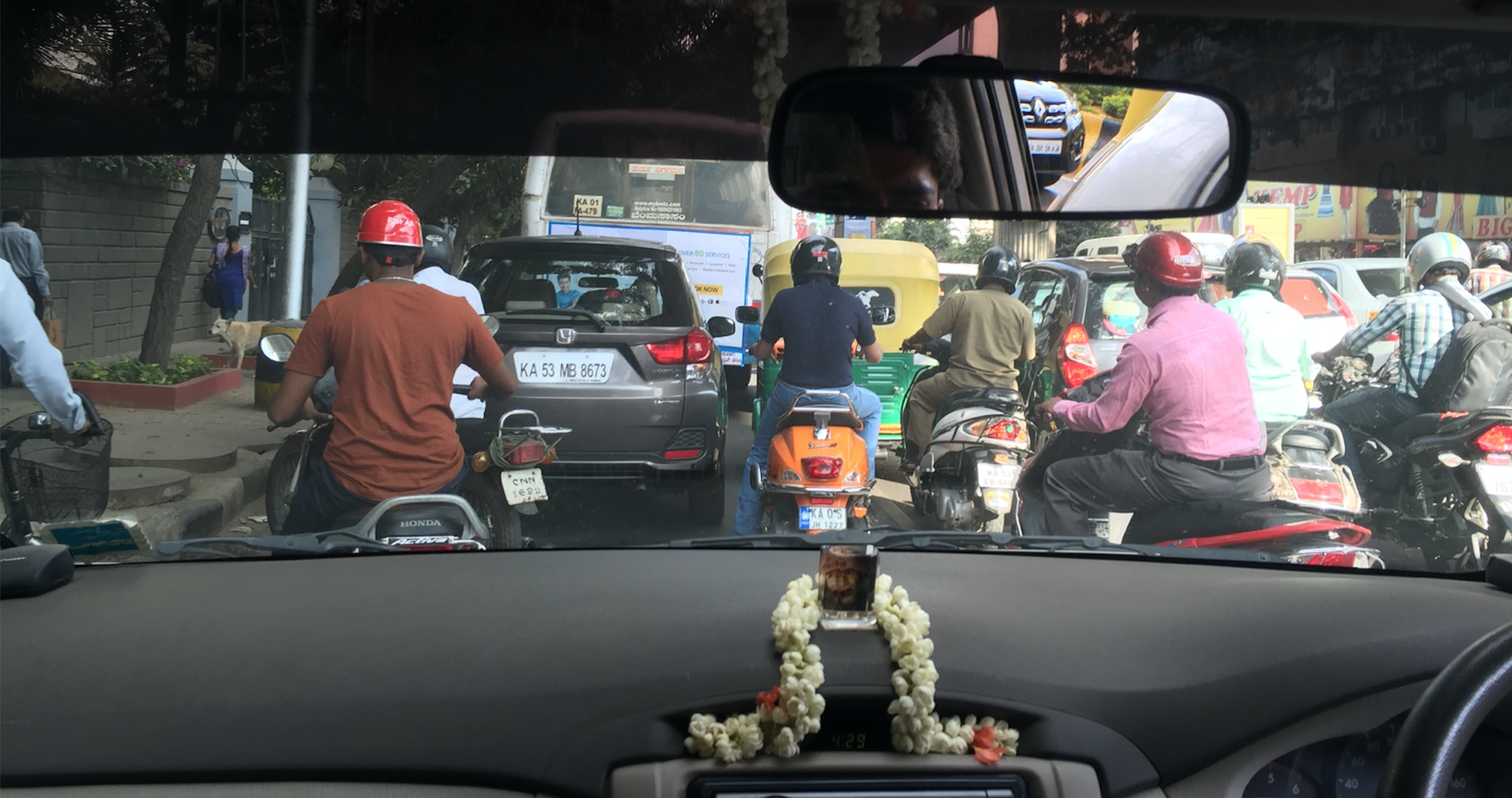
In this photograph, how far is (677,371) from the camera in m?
3.50

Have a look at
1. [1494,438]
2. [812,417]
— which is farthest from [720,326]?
[1494,438]

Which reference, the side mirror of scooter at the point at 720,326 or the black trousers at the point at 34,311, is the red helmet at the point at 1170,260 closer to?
the side mirror of scooter at the point at 720,326

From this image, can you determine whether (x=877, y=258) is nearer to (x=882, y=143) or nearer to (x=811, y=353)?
(x=811, y=353)

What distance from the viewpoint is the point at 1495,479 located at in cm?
349

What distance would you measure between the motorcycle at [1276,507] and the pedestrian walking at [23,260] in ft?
8.06

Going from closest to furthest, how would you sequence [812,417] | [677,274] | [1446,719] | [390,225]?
1. [1446,719]
2. [390,225]
3. [677,274]
4. [812,417]

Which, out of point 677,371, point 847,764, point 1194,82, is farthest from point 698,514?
point 1194,82

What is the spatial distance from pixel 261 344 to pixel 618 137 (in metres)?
0.99

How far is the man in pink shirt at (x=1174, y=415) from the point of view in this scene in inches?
135

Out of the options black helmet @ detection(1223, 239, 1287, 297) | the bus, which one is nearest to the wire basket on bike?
the bus

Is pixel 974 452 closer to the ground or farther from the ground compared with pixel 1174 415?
closer to the ground

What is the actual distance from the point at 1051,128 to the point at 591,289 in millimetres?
1240

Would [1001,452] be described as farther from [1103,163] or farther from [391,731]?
[391,731]

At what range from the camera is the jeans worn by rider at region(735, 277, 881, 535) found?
347cm
